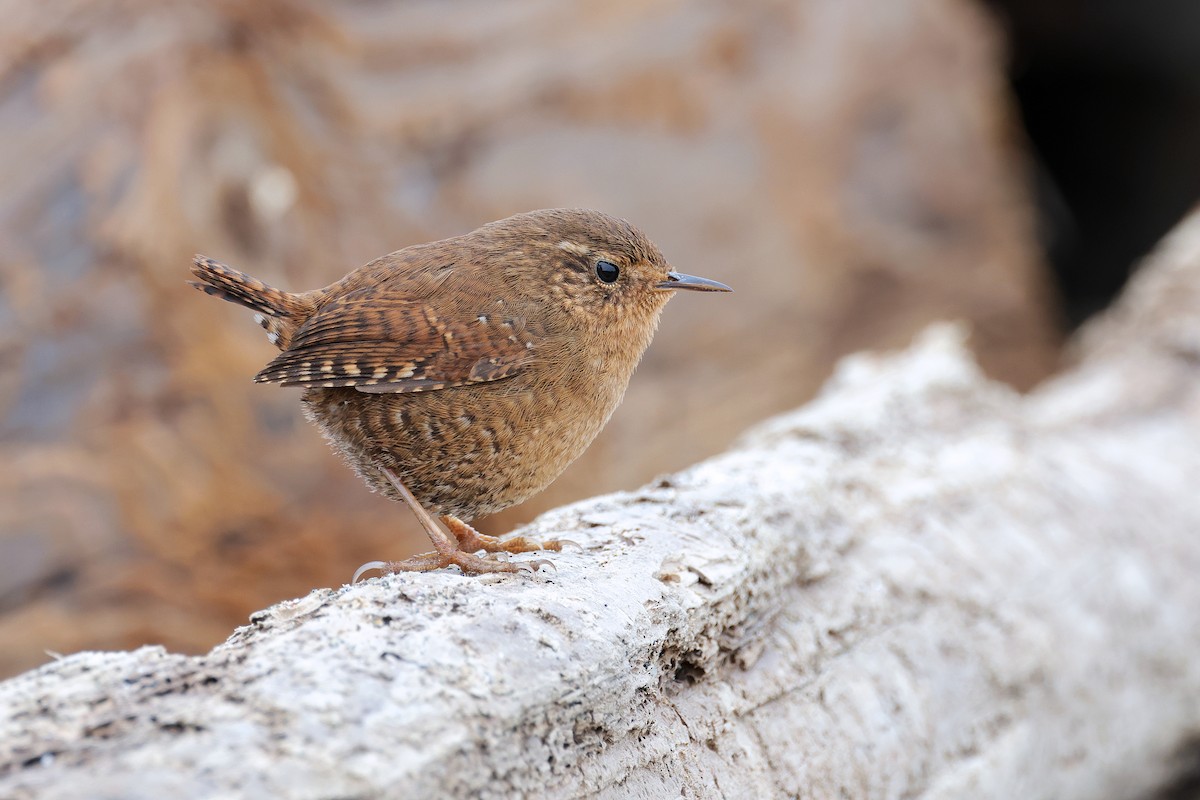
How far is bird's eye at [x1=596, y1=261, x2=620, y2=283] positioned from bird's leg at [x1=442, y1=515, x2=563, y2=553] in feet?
2.66

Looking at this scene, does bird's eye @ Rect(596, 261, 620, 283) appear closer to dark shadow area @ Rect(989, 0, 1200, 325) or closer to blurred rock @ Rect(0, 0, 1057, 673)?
blurred rock @ Rect(0, 0, 1057, 673)

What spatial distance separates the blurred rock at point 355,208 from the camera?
4.66 metres

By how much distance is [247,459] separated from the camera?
5.06m

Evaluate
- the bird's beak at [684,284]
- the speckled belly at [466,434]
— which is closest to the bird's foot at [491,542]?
the speckled belly at [466,434]

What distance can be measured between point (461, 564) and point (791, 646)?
2.98 ft

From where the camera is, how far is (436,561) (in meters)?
2.92

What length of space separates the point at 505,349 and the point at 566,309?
0.26 metres

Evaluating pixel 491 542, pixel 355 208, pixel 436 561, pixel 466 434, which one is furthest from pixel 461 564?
pixel 355 208

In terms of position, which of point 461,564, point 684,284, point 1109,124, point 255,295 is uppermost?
point 1109,124

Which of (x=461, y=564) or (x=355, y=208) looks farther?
(x=355, y=208)

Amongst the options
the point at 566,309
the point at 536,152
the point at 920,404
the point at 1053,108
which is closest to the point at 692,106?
the point at 536,152

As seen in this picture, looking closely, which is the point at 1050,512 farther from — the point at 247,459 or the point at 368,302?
the point at 247,459

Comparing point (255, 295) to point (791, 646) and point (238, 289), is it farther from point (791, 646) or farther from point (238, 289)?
point (791, 646)

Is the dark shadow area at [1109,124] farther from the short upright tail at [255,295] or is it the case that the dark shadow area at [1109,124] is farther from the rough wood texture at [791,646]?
the short upright tail at [255,295]
